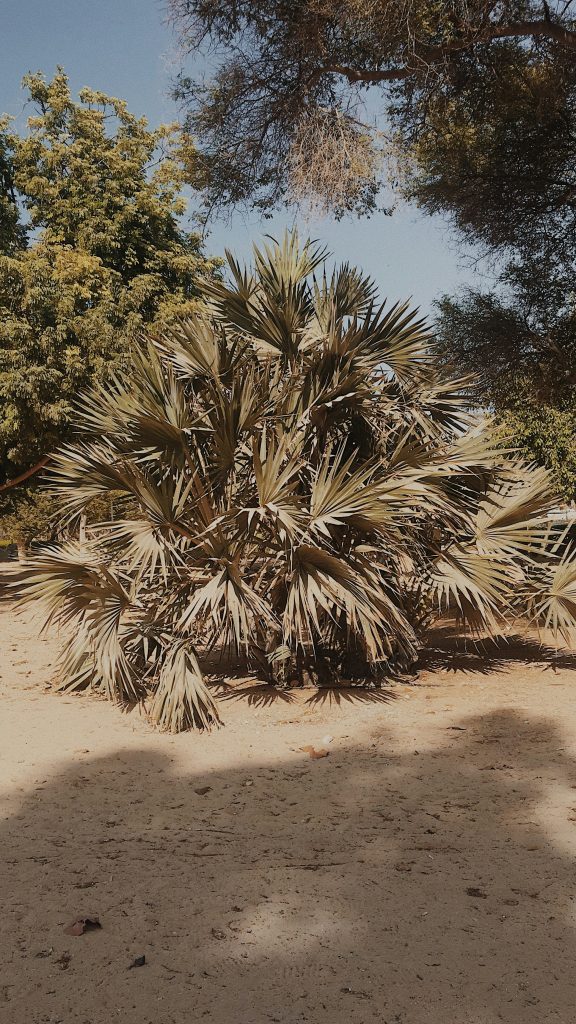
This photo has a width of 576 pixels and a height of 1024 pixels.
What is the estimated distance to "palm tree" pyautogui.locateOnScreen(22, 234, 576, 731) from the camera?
6.33 metres

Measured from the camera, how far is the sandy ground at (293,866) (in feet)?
A: 9.15

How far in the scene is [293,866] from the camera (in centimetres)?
379

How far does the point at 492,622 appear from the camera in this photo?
23.8 feet

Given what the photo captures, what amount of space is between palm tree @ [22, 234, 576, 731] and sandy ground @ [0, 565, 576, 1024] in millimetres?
784

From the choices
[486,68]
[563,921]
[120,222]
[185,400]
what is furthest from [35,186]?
[563,921]

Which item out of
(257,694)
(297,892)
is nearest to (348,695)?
(257,694)

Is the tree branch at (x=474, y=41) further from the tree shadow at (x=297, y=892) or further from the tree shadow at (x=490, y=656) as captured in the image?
the tree shadow at (x=297, y=892)

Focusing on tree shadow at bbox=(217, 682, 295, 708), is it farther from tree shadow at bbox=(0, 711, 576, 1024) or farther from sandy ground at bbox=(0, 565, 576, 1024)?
tree shadow at bbox=(0, 711, 576, 1024)

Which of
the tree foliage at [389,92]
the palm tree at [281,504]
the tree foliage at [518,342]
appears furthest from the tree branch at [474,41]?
the tree foliage at [518,342]

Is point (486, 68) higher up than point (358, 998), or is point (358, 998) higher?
point (486, 68)

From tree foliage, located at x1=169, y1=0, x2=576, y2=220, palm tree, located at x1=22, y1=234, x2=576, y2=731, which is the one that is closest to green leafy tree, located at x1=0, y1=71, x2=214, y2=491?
tree foliage, located at x1=169, y1=0, x2=576, y2=220

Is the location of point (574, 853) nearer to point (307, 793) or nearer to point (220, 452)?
point (307, 793)

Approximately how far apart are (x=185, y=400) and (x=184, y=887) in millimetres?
4185

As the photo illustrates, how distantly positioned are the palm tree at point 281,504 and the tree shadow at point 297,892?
1.32m
